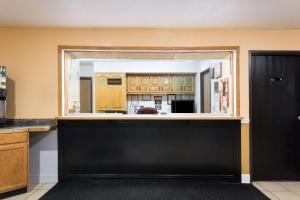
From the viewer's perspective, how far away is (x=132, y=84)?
4.77m

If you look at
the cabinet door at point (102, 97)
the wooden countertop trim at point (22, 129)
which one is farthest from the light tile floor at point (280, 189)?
the wooden countertop trim at point (22, 129)

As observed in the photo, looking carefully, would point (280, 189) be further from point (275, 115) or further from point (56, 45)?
point (56, 45)

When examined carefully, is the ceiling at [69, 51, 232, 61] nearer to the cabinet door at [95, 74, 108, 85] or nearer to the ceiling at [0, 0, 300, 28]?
the ceiling at [0, 0, 300, 28]

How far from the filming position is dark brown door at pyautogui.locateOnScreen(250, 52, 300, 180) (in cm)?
350

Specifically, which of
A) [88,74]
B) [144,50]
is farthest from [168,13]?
[88,74]

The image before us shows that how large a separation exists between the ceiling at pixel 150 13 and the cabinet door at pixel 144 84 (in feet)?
5.02

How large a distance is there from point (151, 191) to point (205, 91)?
2105mm

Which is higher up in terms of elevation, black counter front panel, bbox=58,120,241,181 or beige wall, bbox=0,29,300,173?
beige wall, bbox=0,29,300,173

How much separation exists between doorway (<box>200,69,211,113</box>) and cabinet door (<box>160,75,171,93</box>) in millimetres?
642

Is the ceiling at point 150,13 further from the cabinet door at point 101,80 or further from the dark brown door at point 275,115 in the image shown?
the cabinet door at point 101,80

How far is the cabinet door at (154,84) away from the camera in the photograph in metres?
4.66

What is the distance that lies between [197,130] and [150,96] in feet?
5.62

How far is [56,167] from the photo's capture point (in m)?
3.48

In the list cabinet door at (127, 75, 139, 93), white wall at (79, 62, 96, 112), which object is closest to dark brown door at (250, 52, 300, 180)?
cabinet door at (127, 75, 139, 93)
